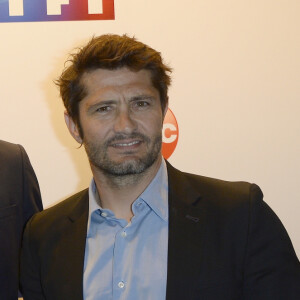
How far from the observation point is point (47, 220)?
1532 mm

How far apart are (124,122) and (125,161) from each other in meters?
0.11

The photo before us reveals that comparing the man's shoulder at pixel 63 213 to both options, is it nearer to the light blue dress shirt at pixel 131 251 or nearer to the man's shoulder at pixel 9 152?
the light blue dress shirt at pixel 131 251

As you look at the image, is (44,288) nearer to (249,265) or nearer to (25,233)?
(25,233)

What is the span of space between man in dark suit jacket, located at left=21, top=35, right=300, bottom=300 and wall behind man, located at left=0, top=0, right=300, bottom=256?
0.62 m

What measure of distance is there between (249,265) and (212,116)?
0.97 meters

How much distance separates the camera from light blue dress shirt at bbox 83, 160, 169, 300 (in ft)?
4.24

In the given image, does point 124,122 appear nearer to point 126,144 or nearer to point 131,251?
point 126,144

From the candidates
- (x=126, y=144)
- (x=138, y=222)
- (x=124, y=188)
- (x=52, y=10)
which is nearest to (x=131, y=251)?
(x=138, y=222)

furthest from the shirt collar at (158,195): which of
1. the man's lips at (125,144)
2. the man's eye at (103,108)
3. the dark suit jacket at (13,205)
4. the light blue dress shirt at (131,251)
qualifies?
the dark suit jacket at (13,205)

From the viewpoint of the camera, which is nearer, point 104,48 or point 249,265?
point 249,265

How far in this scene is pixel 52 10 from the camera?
214cm

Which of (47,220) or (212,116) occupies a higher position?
(212,116)

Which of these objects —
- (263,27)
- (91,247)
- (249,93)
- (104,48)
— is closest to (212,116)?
(249,93)

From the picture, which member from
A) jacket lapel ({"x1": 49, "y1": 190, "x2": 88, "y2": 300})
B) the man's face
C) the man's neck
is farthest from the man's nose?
jacket lapel ({"x1": 49, "y1": 190, "x2": 88, "y2": 300})
